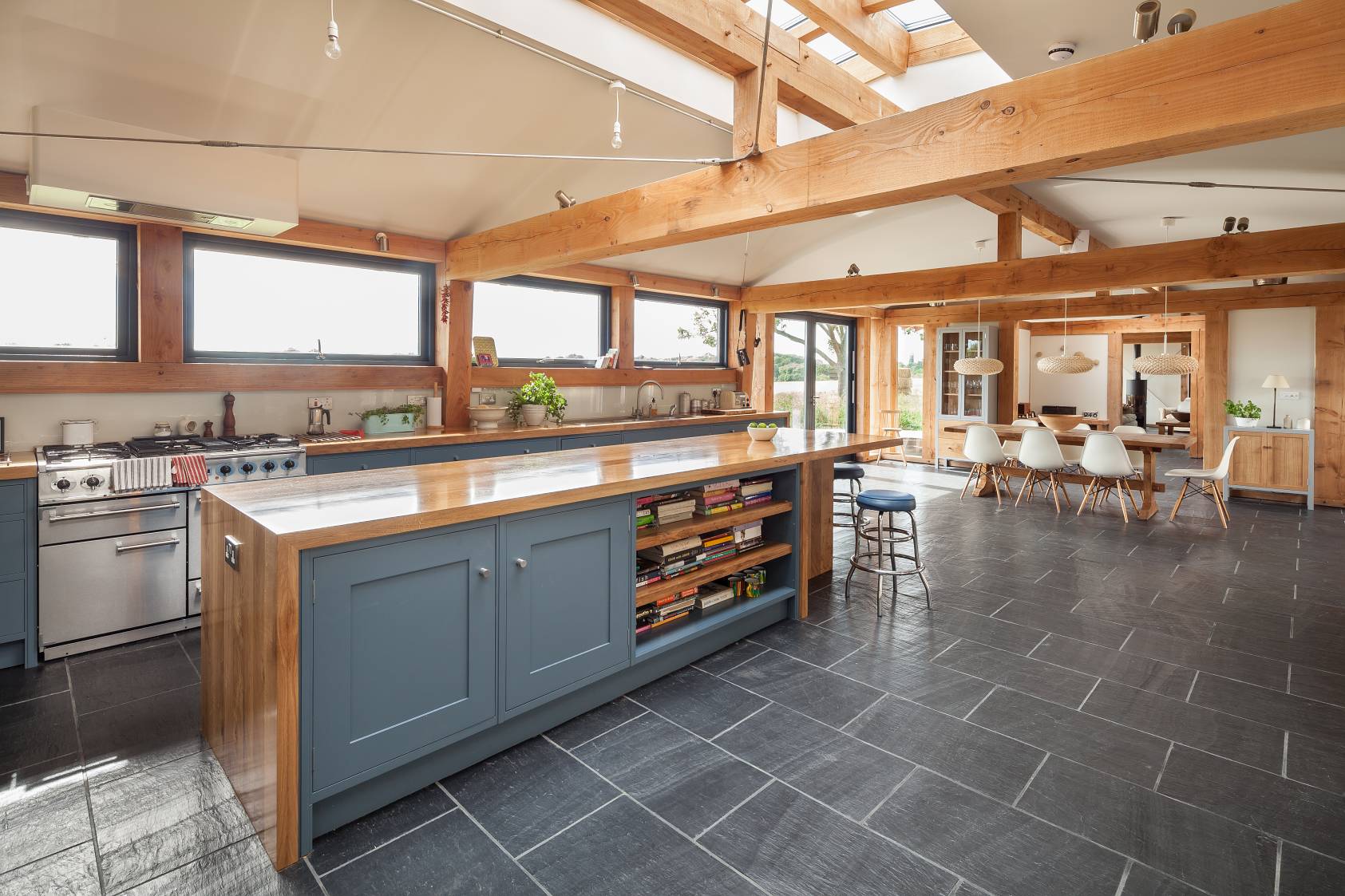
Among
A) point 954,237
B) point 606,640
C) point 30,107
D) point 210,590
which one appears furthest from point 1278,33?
point 954,237

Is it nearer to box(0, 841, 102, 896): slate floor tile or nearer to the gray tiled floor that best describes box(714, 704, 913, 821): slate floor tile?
the gray tiled floor

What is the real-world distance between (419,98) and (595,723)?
332cm

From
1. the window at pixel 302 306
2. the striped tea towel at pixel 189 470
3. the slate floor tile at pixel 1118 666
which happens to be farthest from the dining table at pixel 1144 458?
the striped tea towel at pixel 189 470

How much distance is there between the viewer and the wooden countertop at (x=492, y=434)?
Result: 163 inches

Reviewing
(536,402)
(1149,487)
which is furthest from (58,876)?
(1149,487)

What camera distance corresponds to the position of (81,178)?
2.94 metres

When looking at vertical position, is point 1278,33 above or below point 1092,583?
above

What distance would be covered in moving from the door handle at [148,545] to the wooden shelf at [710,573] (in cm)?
241

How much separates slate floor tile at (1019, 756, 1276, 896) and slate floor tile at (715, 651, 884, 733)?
27.7 inches

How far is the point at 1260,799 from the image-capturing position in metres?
2.21

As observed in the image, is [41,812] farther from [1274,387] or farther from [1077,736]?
[1274,387]

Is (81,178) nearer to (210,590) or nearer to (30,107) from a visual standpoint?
(30,107)

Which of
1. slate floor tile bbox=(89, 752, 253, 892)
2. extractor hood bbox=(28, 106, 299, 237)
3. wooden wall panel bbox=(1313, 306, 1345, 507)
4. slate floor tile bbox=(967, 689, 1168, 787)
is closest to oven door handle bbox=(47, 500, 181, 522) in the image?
extractor hood bbox=(28, 106, 299, 237)

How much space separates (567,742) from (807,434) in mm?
2998
